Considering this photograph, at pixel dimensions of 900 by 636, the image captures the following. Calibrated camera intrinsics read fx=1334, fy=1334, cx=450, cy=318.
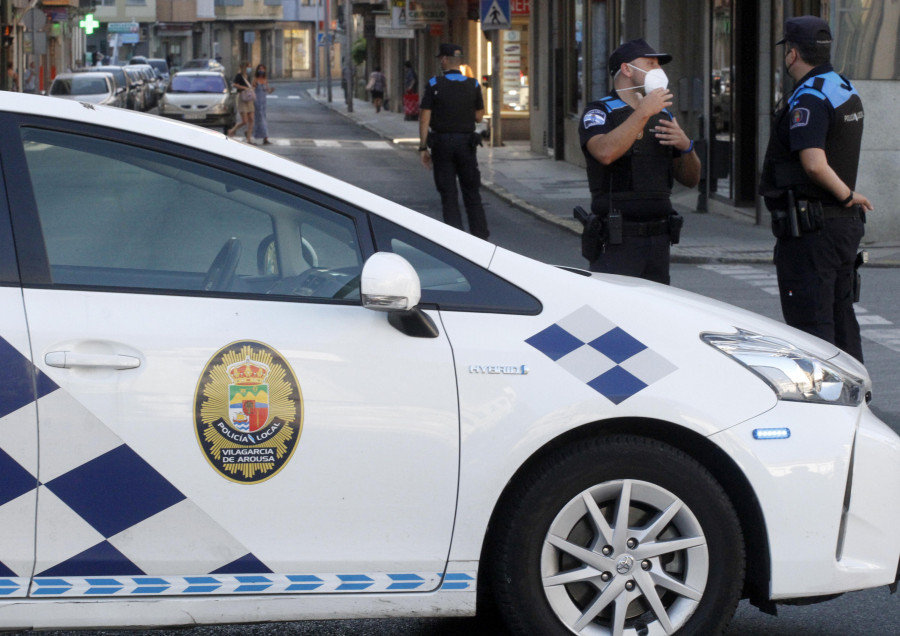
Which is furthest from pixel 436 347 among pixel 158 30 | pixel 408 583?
pixel 158 30

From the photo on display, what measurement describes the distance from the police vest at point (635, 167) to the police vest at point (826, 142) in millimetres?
487

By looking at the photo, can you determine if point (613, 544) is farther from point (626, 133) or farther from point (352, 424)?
point (626, 133)

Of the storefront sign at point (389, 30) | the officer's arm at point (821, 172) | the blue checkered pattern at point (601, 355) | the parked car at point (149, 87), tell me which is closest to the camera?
the blue checkered pattern at point (601, 355)

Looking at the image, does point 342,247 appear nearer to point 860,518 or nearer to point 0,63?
point 860,518

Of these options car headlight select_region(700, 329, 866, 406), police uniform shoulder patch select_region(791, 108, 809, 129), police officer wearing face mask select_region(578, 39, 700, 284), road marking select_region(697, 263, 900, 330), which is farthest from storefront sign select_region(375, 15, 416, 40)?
car headlight select_region(700, 329, 866, 406)

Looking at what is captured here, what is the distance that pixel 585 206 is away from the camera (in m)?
17.0

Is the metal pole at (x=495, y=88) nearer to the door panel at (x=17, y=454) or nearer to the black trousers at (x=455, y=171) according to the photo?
the black trousers at (x=455, y=171)

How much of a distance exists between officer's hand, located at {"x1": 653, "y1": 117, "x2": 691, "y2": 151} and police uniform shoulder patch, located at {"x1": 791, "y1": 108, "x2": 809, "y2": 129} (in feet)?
1.52

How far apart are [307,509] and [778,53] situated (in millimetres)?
12793

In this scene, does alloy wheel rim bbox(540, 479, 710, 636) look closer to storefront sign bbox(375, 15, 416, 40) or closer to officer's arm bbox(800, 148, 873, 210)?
officer's arm bbox(800, 148, 873, 210)

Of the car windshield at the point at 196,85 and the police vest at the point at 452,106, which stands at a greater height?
the car windshield at the point at 196,85

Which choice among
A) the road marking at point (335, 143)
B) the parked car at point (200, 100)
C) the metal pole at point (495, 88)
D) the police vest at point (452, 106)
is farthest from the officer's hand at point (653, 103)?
the parked car at point (200, 100)

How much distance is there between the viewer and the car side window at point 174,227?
3.46 metres

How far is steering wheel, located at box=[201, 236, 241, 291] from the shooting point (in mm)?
3488
